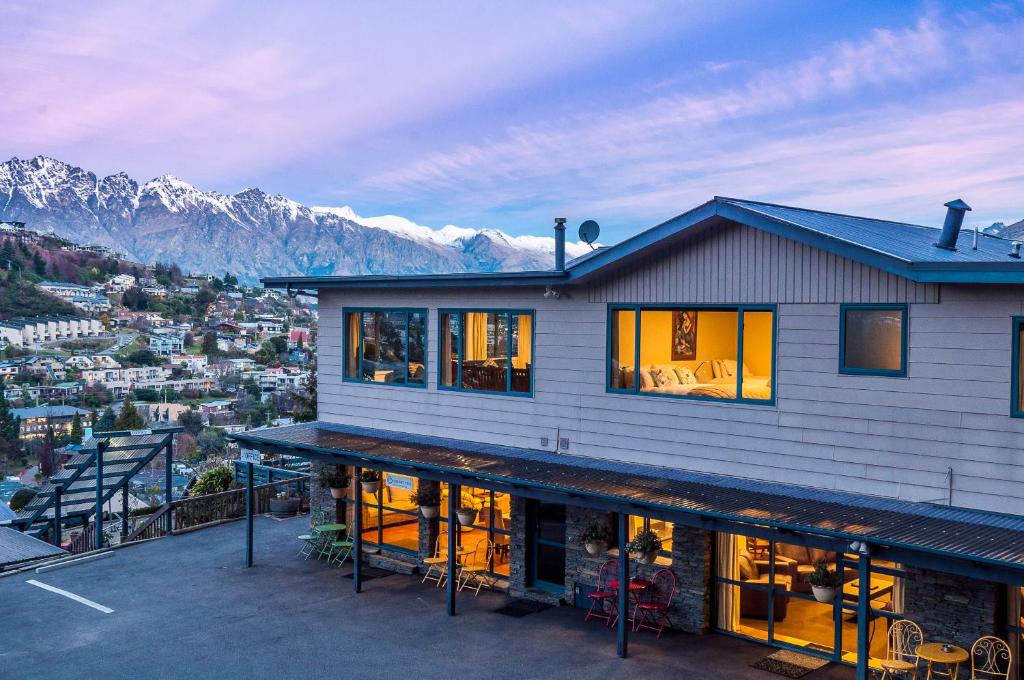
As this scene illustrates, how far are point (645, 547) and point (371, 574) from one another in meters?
6.26

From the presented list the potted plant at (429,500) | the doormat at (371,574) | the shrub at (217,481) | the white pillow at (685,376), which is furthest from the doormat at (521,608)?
the shrub at (217,481)

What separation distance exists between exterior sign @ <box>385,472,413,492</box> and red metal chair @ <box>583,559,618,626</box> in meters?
4.05

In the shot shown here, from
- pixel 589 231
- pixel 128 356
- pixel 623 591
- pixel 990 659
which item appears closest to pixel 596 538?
pixel 623 591

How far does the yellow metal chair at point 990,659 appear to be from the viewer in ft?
29.9

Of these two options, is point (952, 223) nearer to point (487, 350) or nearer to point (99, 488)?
point (487, 350)

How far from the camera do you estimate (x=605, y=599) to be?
13031mm

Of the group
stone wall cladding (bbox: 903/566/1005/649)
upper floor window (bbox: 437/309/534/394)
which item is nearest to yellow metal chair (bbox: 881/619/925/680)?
stone wall cladding (bbox: 903/566/1005/649)

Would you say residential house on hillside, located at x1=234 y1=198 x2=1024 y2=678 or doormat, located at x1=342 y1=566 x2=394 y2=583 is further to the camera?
doormat, located at x1=342 y1=566 x2=394 y2=583

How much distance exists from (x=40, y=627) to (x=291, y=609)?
3725 millimetres

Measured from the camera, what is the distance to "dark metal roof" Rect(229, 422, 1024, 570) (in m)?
8.50

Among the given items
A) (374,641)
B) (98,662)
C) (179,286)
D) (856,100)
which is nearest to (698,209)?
(374,641)

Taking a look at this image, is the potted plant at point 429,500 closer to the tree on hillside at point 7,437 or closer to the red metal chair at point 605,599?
the red metal chair at point 605,599

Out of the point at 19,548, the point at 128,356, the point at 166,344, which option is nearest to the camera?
the point at 19,548

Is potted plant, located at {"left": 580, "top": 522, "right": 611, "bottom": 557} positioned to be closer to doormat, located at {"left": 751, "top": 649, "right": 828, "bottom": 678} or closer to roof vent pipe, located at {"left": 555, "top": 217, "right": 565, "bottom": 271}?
doormat, located at {"left": 751, "top": 649, "right": 828, "bottom": 678}
